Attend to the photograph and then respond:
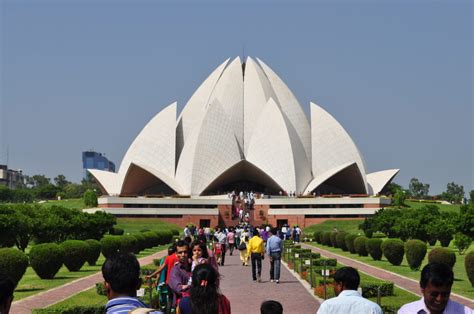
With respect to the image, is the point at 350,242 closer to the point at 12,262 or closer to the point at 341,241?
the point at 341,241

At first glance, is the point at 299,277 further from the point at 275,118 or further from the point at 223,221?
the point at 275,118

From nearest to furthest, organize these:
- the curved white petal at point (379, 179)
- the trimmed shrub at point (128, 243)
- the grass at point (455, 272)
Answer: the grass at point (455, 272), the trimmed shrub at point (128, 243), the curved white petal at point (379, 179)

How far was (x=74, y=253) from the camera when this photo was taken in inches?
674

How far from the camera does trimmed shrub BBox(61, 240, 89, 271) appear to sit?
16922 mm

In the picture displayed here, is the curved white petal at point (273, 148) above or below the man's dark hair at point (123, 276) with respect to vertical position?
above

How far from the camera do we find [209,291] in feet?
13.0

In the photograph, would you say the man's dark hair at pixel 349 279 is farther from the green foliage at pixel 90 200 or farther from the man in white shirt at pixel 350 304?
the green foliage at pixel 90 200

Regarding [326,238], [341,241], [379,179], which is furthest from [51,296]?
[379,179]

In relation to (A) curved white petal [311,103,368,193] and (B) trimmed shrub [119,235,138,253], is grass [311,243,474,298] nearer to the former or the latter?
(B) trimmed shrub [119,235,138,253]

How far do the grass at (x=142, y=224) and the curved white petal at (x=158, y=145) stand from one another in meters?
7.90

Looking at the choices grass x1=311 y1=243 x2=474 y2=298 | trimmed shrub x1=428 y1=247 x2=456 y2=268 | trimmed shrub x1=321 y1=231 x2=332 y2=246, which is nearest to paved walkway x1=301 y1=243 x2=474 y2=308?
grass x1=311 y1=243 x2=474 y2=298

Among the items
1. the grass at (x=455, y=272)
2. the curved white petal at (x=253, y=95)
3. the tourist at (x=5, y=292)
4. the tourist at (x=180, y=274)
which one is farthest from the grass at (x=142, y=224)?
the tourist at (x=5, y=292)

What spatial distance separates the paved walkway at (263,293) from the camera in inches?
411

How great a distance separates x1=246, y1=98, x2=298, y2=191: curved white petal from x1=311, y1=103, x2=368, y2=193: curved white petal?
2.61 m
